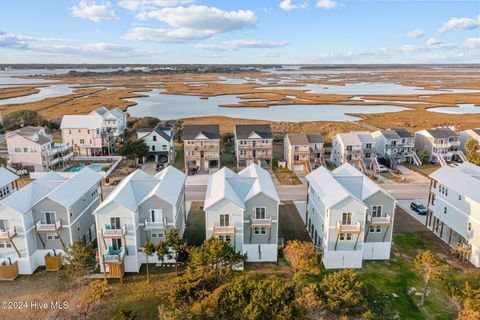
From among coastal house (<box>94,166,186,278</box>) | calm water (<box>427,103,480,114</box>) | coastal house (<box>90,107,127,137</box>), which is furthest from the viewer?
calm water (<box>427,103,480,114</box>)

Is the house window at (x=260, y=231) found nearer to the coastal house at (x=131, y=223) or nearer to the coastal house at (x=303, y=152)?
the coastal house at (x=131, y=223)

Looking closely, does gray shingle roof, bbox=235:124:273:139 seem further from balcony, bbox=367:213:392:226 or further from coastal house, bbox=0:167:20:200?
coastal house, bbox=0:167:20:200

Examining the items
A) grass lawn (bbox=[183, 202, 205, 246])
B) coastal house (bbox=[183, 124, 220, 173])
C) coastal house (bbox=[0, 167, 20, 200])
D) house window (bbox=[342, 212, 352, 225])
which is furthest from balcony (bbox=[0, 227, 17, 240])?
coastal house (bbox=[183, 124, 220, 173])

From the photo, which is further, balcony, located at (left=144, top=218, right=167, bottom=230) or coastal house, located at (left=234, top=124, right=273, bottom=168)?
coastal house, located at (left=234, top=124, right=273, bottom=168)

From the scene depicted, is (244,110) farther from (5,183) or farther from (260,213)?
(260,213)

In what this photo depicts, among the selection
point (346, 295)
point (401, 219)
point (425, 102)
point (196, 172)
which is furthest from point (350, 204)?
point (425, 102)

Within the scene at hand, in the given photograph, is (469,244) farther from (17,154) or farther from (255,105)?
(255,105)
